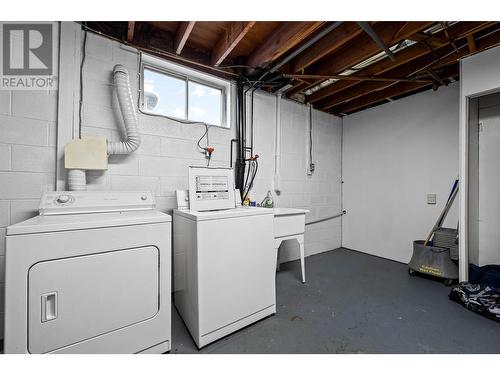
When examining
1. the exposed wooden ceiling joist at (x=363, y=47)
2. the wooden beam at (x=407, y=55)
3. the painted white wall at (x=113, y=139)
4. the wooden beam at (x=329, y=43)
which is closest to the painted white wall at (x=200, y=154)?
the painted white wall at (x=113, y=139)

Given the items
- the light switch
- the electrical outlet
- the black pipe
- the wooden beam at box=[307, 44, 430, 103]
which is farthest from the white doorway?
the black pipe

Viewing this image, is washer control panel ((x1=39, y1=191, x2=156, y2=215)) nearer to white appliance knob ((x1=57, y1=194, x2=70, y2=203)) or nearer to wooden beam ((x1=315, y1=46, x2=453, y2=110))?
white appliance knob ((x1=57, y1=194, x2=70, y2=203))

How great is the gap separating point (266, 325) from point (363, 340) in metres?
0.69

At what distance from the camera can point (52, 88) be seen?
1.64 meters

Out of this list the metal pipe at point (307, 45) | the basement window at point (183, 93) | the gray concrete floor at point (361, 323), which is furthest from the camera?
the basement window at point (183, 93)

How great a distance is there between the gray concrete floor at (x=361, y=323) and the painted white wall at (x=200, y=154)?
98 cm

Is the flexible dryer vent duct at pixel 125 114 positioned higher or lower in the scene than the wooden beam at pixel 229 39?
lower

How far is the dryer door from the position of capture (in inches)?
41.2

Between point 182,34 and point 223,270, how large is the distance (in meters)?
1.98

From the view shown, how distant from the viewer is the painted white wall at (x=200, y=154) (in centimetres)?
180

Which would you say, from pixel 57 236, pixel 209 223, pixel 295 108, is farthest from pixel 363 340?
pixel 295 108

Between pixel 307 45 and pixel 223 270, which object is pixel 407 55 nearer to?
pixel 307 45

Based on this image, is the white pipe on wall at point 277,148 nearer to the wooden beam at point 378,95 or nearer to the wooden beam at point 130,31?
the wooden beam at point 378,95

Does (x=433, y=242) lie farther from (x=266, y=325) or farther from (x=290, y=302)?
(x=266, y=325)
